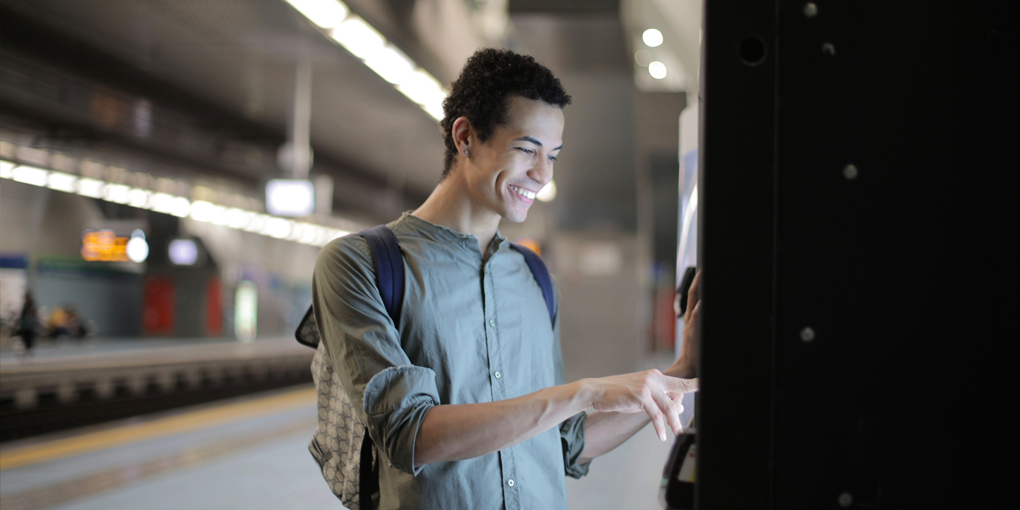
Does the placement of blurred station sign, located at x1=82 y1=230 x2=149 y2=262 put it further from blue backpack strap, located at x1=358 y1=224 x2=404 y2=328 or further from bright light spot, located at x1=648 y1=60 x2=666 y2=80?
blue backpack strap, located at x1=358 y1=224 x2=404 y2=328

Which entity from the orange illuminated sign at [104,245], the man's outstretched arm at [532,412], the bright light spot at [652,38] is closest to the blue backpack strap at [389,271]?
the man's outstretched arm at [532,412]

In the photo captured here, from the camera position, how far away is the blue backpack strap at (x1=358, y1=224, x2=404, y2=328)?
1.38 meters

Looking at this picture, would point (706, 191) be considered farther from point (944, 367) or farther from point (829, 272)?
point (944, 367)

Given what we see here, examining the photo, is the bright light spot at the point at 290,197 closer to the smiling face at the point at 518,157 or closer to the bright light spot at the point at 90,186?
the bright light spot at the point at 90,186

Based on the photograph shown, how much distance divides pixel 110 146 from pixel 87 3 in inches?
293

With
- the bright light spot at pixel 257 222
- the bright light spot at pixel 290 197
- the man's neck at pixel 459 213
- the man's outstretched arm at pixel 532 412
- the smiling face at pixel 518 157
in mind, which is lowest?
the man's outstretched arm at pixel 532 412

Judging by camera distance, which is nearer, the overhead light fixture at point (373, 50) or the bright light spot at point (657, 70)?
the overhead light fixture at point (373, 50)

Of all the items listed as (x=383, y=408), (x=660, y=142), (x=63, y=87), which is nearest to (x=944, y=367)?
(x=383, y=408)

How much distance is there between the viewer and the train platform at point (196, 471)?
16.9ft

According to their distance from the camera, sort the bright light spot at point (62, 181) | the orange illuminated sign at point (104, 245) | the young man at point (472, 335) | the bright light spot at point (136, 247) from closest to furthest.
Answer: the young man at point (472, 335) < the bright light spot at point (62, 181) < the bright light spot at point (136, 247) < the orange illuminated sign at point (104, 245)

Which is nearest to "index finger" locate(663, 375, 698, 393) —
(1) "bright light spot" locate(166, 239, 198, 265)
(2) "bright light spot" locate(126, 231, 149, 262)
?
(2) "bright light spot" locate(126, 231, 149, 262)

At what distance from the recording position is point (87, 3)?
26.2 feet

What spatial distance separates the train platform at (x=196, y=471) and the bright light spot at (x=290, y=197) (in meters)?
2.82

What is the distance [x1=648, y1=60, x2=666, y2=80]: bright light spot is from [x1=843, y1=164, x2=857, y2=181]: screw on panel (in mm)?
16932
